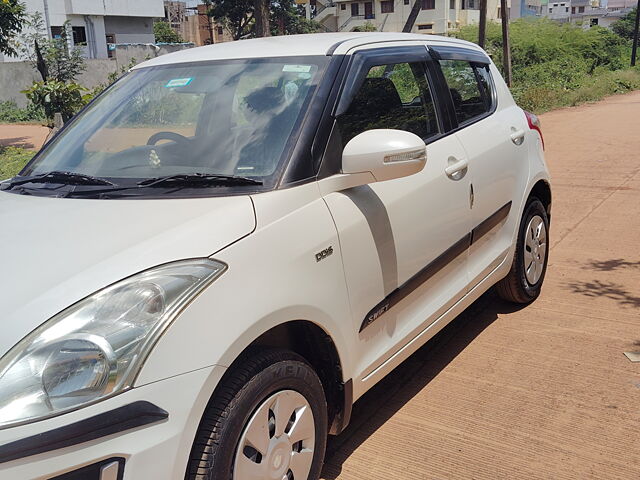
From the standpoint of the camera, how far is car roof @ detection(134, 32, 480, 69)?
3219 mm

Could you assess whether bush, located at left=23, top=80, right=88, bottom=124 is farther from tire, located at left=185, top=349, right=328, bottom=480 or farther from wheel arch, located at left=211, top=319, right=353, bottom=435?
tire, located at left=185, top=349, right=328, bottom=480

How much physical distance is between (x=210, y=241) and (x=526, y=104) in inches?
789

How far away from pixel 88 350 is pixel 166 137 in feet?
4.88

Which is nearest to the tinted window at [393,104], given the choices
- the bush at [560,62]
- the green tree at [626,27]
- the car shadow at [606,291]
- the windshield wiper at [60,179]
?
the windshield wiper at [60,179]

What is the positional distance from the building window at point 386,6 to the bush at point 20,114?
4190 cm

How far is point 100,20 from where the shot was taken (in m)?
43.6

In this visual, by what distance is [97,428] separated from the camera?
6.14 ft

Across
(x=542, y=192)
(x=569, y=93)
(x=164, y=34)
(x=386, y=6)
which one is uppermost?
(x=386, y=6)

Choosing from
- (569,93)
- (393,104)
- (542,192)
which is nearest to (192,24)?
(569,93)

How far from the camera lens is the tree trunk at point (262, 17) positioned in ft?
55.7

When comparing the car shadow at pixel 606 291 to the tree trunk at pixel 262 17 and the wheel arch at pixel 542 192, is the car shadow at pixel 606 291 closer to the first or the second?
the wheel arch at pixel 542 192

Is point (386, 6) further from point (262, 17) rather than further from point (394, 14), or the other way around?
point (262, 17)

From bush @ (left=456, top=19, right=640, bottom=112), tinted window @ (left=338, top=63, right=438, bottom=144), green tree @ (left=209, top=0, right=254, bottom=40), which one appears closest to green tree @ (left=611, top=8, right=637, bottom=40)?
bush @ (left=456, top=19, right=640, bottom=112)

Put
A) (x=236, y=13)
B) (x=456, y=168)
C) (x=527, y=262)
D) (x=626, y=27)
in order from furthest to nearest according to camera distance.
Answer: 1. (x=626, y=27)
2. (x=236, y=13)
3. (x=527, y=262)
4. (x=456, y=168)
